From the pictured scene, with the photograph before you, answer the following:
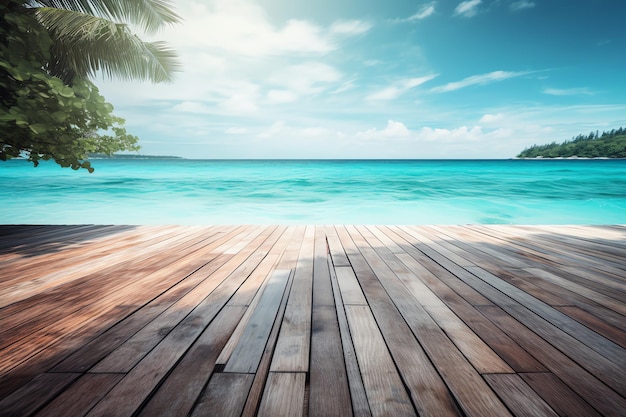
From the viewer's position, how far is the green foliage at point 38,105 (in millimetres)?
2695

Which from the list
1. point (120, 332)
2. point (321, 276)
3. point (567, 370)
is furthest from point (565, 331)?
point (120, 332)

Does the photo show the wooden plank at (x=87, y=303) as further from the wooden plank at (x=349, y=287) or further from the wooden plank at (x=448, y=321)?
the wooden plank at (x=448, y=321)

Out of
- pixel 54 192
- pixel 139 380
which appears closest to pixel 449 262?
pixel 139 380

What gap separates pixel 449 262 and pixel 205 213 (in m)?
7.59

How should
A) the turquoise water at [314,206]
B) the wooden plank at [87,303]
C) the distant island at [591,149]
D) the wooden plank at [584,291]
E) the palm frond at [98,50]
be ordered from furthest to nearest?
the distant island at [591,149], the turquoise water at [314,206], the palm frond at [98,50], the wooden plank at [584,291], the wooden plank at [87,303]

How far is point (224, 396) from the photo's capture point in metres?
0.90

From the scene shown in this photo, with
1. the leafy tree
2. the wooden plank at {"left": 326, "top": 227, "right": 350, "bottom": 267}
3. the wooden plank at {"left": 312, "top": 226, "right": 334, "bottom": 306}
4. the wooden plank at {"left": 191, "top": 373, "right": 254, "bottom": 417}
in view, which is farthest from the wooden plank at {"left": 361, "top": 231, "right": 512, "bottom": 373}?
the leafy tree

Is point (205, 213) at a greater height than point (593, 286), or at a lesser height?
lesser

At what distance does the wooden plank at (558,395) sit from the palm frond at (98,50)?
5829 mm

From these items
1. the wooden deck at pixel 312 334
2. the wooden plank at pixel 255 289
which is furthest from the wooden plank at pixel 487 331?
the wooden plank at pixel 255 289

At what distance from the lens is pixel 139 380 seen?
98 centimetres

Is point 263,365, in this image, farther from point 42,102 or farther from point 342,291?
point 42,102

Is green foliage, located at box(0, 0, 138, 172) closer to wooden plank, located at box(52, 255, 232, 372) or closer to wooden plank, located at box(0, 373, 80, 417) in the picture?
wooden plank, located at box(52, 255, 232, 372)

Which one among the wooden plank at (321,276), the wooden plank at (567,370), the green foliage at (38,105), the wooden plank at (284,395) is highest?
the green foliage at (38,105)
